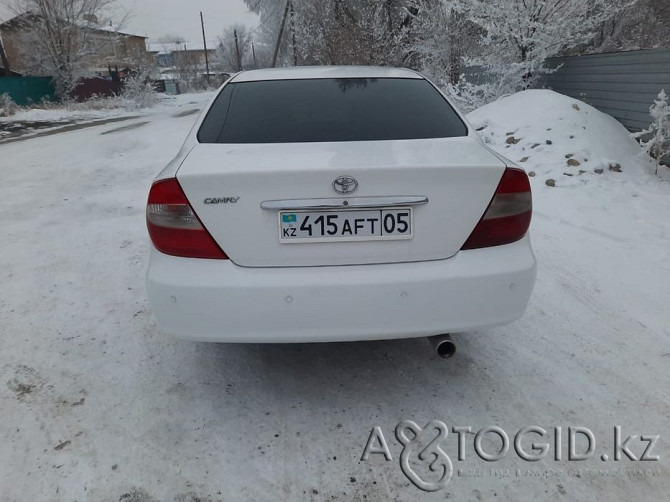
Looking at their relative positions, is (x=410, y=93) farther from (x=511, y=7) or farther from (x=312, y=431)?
(x=511, y=7)

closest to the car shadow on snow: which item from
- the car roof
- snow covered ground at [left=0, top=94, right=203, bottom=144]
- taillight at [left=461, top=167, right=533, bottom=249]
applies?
taillight at [left=461, top=167, right=533, bottom=249]

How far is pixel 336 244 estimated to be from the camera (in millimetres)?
2049

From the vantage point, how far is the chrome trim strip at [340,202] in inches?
78.5

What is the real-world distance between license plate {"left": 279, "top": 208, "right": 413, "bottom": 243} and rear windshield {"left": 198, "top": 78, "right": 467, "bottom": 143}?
0.51 meters

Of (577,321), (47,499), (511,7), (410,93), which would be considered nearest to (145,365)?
(47,499)

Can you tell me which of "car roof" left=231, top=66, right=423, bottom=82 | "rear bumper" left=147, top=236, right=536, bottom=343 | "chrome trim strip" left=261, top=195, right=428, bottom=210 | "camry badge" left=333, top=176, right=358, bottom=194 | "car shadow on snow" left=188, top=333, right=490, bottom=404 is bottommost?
"car shadow on snow" left=188, top=333, right=490, bottom=404

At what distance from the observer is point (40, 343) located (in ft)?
9.62

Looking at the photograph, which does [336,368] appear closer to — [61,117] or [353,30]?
[353,30]

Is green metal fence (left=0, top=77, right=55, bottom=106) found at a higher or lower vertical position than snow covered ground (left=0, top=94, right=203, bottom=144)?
higher

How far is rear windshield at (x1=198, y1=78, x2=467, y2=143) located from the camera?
8.05 feet

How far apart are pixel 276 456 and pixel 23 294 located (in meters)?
2.57

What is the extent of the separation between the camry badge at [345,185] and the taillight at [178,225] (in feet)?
1.79

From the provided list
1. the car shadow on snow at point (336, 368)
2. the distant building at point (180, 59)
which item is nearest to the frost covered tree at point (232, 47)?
the distant building at point (180, 59)
